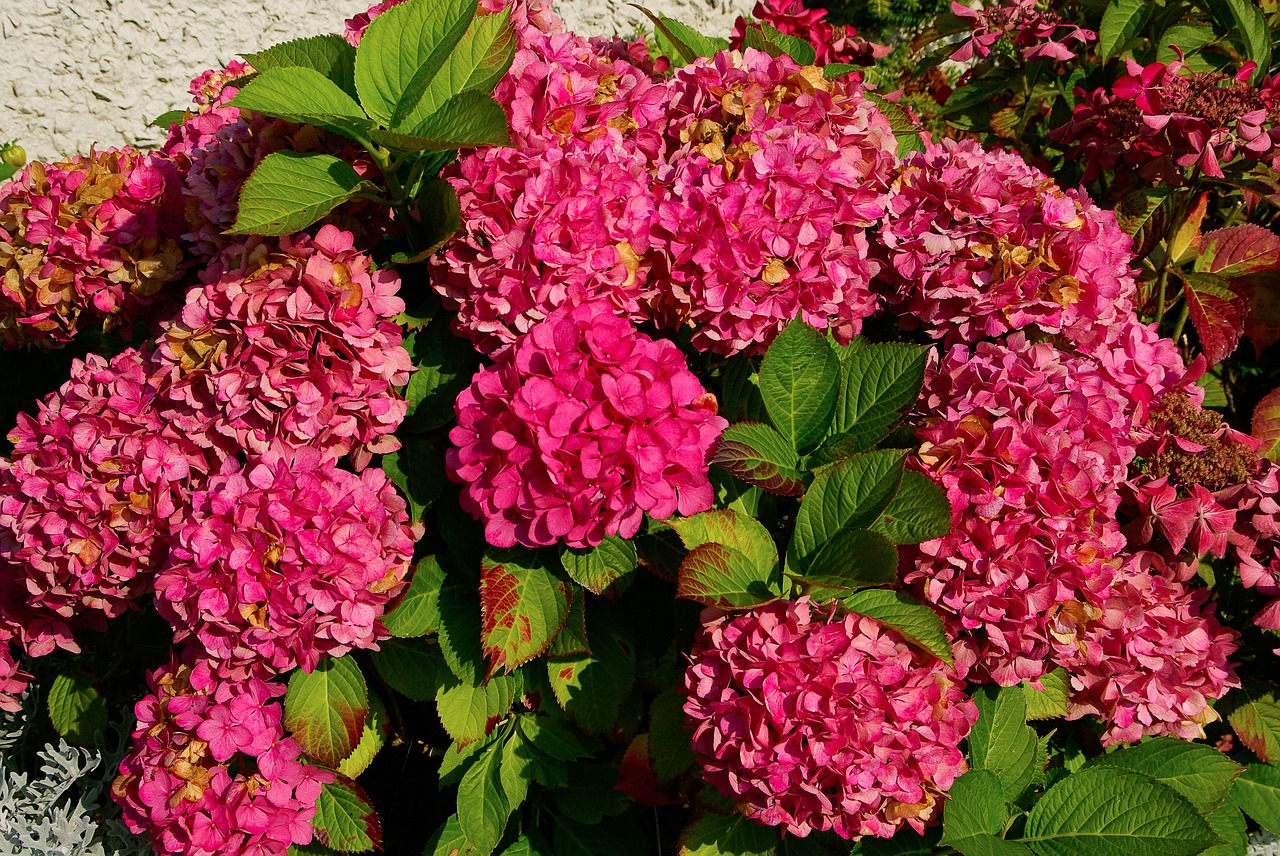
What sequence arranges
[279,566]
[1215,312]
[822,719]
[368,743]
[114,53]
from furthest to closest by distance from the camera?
[114,53]
[1215,312]
[368,743]
[279,566]
[822,719]

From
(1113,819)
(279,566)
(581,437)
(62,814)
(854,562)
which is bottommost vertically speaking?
(62,814)

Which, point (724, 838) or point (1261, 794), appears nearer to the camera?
point (724, 838)

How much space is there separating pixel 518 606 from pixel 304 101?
83 centimetres

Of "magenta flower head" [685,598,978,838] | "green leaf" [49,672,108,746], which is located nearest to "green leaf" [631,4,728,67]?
"magenta flower head" [685,598,978,838]

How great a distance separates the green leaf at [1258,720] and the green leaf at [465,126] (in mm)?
1831

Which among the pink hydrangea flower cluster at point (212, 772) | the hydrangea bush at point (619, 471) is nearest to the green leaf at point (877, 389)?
the hydrangea bush at point (619, 471)

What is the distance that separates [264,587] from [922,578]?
0.97 m

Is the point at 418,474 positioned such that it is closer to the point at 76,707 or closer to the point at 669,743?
the point at 669,743

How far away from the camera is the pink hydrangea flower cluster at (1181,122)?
1.84 m

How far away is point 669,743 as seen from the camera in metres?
1.46

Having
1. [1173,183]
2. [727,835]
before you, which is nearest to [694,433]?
[727,835]

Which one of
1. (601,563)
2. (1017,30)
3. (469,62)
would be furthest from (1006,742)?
(1017,30)

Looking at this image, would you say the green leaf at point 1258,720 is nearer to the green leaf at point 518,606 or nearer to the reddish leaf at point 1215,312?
the reddish leaf at point 1215,312

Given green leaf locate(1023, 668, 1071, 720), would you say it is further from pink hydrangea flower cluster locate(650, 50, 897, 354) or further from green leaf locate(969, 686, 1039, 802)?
pink hydrangea flower cluster locate(650, 50, 897, 354)
